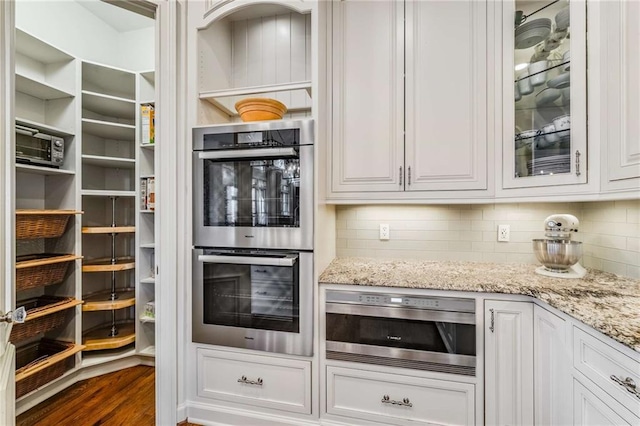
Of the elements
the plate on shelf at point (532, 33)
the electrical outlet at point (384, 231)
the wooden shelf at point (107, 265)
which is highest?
the plate on shelf at point (532, 33)

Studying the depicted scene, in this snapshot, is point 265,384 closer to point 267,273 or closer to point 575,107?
point 267,273

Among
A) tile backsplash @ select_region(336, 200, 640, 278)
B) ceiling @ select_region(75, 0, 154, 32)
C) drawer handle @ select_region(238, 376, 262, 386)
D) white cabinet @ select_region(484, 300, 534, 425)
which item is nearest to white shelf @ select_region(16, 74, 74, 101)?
ceiling @ select_region(75, 0, 154, 32)

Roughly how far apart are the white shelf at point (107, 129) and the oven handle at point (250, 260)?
53.3 inches

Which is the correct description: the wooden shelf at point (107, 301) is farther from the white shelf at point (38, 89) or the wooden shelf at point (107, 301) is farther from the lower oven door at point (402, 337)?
the lower oven door at point (402, 337)

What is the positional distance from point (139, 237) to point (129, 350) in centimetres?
Answer: 96

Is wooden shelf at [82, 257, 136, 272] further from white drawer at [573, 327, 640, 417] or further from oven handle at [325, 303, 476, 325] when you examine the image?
white drawer at [573, 327, 640, 417]

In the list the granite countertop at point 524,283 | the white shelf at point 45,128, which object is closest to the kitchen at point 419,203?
the granite countertop at point 524,283

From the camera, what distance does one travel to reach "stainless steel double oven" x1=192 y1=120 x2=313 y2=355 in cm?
163

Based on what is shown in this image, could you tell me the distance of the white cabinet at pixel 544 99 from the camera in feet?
4.71

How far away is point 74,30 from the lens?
2350 millimetres

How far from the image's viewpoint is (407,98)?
1.76 meters

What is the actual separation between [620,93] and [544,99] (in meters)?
0.35

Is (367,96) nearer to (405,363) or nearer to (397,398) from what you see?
(405,363)

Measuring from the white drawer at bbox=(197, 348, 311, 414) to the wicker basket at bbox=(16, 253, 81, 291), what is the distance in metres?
1.15
